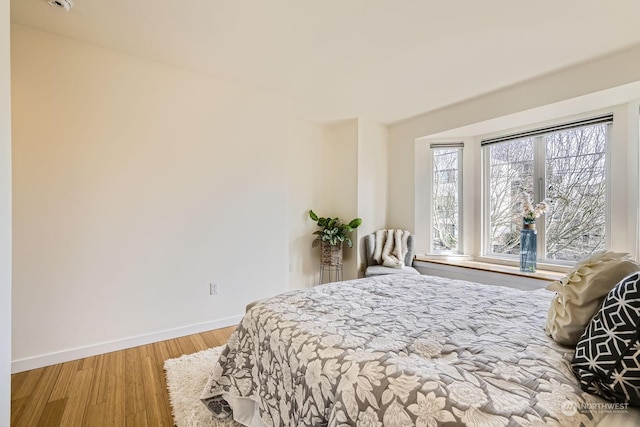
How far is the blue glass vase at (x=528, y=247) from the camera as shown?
124 inches

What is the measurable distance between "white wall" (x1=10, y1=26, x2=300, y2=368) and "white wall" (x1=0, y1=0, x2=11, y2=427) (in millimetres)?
1249

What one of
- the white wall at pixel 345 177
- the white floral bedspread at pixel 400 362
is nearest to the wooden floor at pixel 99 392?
the white floral bedspread at pixel 400 362

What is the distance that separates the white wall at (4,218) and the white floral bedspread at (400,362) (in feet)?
2.80

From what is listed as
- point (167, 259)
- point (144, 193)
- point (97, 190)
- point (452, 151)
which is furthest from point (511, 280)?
point (97, 190)

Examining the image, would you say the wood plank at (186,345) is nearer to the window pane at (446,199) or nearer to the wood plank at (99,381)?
the wood plank at (99,381)

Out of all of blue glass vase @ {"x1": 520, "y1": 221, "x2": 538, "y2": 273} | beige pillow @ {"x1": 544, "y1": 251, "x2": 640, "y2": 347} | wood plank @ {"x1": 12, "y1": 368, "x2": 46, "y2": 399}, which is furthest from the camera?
blue glass vase @ {"x1": 520, "y1": 221, "x2": 538, "y2": 273}

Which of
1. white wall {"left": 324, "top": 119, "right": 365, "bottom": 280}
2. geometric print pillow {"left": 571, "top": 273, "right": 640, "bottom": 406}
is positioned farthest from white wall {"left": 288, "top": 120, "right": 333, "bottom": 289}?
geometric print pillow {"left": 571, "top": 273, "right": 640, "bottom": 406}

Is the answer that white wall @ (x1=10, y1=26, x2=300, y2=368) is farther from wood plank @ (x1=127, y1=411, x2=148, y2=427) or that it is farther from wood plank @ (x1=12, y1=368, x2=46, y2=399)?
wood plank @ (x1=127, y1=411, x2=148, y2=427)

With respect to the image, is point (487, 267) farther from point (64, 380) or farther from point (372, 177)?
point (64, 380)

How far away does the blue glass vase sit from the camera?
314cm

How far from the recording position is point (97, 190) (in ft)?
7.75

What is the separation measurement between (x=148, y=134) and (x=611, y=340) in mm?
3156

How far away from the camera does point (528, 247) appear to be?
317cm

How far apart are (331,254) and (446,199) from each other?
1835 mm
